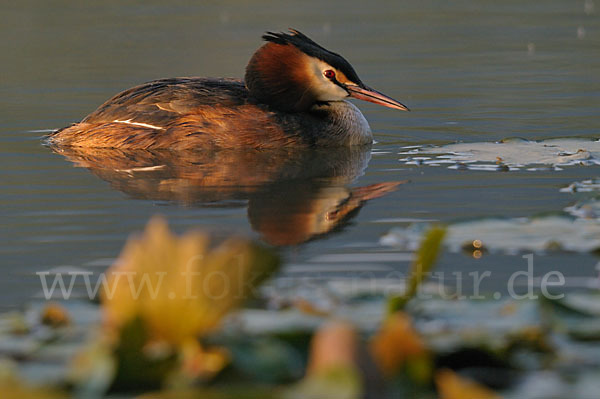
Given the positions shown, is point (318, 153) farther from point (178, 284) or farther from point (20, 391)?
point (20, 391)

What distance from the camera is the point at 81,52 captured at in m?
16.3

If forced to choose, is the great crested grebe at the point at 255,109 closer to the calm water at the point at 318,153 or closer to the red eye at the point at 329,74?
the red eye at the point at 329,74

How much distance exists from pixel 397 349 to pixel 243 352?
41cm

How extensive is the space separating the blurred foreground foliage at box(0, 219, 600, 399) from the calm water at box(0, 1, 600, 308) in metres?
1.34

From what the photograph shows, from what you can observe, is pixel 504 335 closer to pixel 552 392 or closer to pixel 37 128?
pixel 552 392

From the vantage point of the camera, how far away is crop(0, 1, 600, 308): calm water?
5455 mm

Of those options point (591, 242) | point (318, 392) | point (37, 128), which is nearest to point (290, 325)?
point (318, 392)

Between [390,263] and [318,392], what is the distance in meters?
2.29

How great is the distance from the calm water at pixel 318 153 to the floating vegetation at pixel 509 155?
19 cm

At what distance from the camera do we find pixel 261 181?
714 cm

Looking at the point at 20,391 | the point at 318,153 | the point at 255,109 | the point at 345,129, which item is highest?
the point at 255,109

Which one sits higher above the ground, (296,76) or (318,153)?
(296,76)

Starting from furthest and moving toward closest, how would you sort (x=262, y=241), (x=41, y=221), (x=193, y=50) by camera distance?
(x=193, y=50)
(x=41, y=221)
(x=262, y=241)

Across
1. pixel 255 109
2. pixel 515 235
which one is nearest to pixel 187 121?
pixel 255 109
